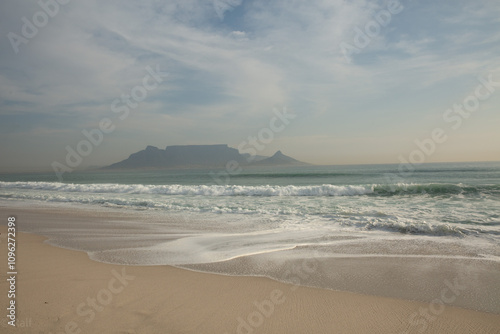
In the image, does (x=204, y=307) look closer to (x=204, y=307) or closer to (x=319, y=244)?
(x=204, y=307)

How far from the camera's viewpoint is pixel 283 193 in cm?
1797

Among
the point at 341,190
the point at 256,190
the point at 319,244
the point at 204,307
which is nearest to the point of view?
the point at 204,307

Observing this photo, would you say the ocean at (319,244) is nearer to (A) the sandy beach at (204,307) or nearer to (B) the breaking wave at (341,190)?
(A) the sandy beach at (204,307)

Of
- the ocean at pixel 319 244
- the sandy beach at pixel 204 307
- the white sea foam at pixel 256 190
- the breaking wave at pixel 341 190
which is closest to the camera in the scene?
the sandy beach at pixel 204 307

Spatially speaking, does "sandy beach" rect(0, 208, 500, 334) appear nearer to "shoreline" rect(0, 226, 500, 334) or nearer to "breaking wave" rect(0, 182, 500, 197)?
"shoreline" rect(0, 226, 500, 334)

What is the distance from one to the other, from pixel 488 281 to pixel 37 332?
5542 mm

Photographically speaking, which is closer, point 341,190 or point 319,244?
point 319,244

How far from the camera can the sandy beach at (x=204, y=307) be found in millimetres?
2734

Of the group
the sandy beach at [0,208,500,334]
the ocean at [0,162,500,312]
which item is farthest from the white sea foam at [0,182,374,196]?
the sandy beach at [0,208,500,334]

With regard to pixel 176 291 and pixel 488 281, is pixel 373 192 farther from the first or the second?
pixel 176 291

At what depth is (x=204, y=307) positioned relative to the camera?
3113mm

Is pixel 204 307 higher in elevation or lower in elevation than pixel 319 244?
higher

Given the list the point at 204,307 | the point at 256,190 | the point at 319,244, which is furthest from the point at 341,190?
the point at 204,307

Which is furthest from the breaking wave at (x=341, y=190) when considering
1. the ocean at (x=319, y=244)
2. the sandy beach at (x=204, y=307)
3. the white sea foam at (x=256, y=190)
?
the sandy beach at (x=204, y=307)
